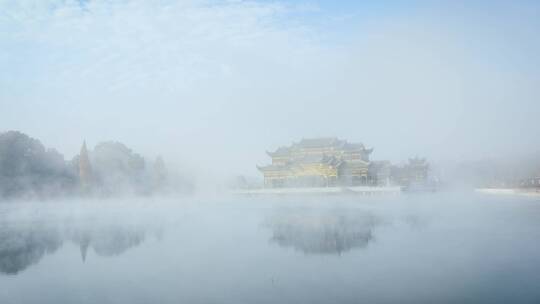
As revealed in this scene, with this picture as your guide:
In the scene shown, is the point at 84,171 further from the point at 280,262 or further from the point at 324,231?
the point at 280,262

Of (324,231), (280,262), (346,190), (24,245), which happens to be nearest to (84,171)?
(24,245)

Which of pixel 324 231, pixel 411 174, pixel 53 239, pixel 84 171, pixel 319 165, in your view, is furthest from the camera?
pixel 411 174

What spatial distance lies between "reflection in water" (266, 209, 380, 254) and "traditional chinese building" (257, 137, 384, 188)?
1837 cm

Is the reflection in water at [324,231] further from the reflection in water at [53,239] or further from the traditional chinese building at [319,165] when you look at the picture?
the traditional chinese building at [319,165]

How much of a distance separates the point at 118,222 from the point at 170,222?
2.74 meters

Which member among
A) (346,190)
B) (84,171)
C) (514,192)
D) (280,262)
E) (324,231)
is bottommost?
(280,262)

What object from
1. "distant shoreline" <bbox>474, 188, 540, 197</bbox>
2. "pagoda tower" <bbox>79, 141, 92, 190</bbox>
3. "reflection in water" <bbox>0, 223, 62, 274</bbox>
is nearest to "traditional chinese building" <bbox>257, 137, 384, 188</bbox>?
"distant shoreline" <bbox>474, 188, 540, 197</bbox>

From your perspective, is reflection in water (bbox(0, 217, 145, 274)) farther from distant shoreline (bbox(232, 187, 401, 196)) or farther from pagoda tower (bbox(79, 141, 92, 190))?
distant shoreline (bbox(232, 187, 401, 196))

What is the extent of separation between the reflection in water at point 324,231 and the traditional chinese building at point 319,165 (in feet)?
60.3

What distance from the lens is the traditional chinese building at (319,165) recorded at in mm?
41250

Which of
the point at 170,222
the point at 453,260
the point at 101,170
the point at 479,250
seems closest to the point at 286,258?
the point at 453,260

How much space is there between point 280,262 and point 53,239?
10.2 m

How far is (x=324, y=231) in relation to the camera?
16719mm

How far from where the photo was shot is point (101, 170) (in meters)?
44.6
